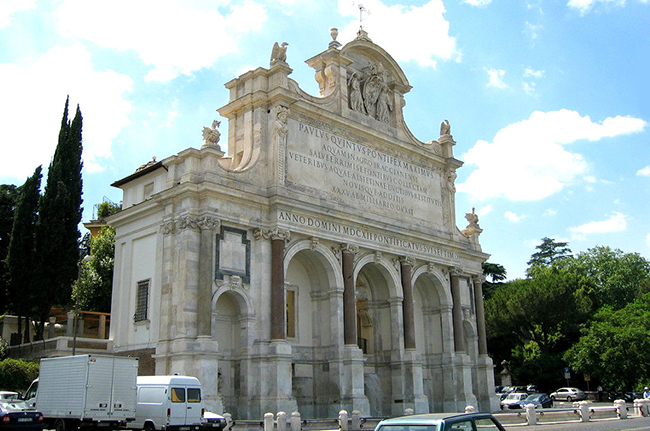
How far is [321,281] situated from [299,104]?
894 cm

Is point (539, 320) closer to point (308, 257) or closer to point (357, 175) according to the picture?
point (357, 175)

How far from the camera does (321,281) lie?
108ft

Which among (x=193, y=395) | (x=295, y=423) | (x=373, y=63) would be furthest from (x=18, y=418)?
(x=373, y=63)

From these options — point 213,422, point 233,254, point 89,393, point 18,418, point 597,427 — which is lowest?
point 597,427

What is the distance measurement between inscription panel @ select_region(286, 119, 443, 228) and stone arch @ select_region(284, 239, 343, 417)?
3399 mm

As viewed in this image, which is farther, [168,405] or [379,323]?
[379,323]

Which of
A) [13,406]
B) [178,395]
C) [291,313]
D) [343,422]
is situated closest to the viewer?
[13,406]

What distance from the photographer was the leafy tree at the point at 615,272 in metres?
69.9

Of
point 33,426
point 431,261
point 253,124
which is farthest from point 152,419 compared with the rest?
point 431,261

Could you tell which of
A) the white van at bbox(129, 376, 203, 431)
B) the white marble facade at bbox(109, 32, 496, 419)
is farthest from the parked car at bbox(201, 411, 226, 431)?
the white marble facade at bbox(109, 32, 496, 419)

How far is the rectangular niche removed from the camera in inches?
1097

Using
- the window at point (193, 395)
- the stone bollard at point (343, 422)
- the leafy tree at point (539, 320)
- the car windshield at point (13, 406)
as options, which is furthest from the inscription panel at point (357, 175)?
the leafy tree at point (539, 320)

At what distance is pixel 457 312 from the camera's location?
129ft

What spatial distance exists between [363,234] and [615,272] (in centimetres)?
5066
